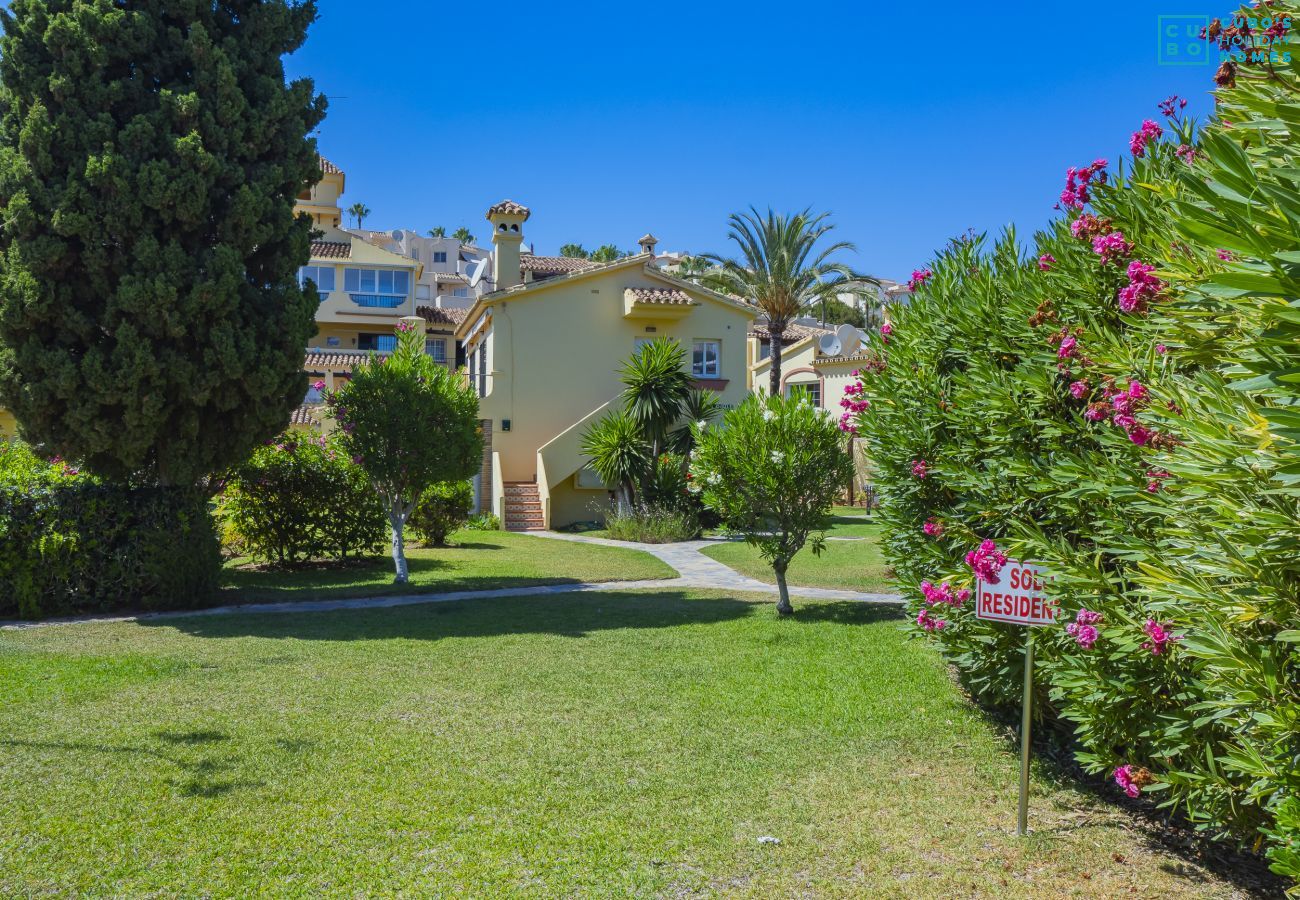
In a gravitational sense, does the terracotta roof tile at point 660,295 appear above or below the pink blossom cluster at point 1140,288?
above

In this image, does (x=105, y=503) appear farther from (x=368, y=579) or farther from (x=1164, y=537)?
(x=1164, y=537)

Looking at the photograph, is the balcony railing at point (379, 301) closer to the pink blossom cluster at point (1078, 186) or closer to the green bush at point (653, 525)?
the green bush at point (653, 525)

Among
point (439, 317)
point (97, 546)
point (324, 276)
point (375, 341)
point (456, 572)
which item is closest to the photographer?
point (97, 546)

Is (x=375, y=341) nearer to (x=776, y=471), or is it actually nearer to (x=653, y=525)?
(x=653, y=525)

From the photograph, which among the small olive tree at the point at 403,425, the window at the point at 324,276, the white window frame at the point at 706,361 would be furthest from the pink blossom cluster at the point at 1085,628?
the window at the point at 324,276

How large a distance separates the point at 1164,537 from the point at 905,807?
7.55 feet

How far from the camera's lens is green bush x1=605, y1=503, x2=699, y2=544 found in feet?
79.5

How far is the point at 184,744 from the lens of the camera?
6797 mm

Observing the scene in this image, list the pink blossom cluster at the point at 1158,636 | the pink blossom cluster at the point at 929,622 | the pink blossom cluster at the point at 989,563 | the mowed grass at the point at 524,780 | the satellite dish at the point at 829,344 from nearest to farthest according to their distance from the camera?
the pink blossom cluster at the point at 1158,636
the mowed grass at the point at 524,780
the pink blossom cluster at the point at 989,563
the pink blossom cluster at the point at 929,622
the satellite dish at the point at 829,344

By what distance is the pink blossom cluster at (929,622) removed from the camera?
7.04m

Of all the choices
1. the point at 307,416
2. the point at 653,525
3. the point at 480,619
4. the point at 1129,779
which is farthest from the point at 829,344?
the point at 1129,779

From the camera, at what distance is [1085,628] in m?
4.95

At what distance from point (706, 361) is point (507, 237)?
314 inches

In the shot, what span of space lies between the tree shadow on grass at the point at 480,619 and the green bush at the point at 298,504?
4.71 metres
